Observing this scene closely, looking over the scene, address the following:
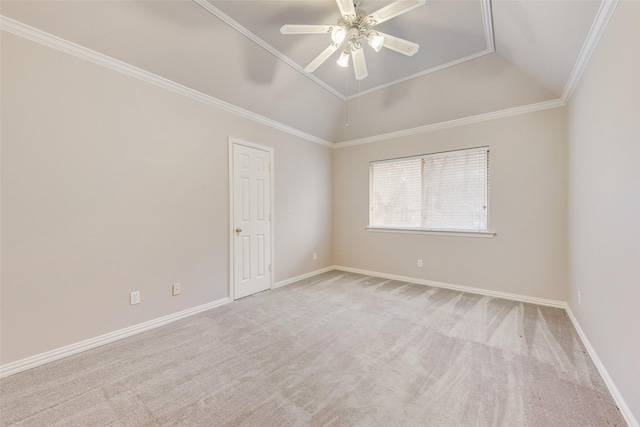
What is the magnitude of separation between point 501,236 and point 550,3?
8.49ft

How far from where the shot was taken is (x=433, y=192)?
406 centimetres

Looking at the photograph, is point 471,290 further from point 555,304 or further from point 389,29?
point 389,29

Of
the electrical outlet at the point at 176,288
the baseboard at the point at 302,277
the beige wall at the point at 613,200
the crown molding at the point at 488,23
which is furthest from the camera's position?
the baseboard at the point at 302,277

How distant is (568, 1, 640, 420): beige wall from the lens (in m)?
1.42

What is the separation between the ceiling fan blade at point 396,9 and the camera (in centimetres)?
174

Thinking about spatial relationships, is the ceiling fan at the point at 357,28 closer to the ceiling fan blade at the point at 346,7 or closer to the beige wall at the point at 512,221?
the ceiling fan blade at the point at 346,7

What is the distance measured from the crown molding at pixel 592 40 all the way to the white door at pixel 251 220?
3462 millimetres

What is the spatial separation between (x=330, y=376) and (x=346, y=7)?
2.76 metres

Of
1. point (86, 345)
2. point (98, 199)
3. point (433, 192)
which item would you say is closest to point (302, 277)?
point (433, 192)

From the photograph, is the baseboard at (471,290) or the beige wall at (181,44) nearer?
the beige wall at (181,44)

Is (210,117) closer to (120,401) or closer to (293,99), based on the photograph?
(293,99)

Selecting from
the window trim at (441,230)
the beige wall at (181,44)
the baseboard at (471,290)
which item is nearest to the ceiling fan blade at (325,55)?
the beige wall at (181,44)

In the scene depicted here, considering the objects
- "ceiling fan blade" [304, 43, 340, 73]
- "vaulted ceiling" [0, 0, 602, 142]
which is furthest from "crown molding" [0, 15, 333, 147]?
"ceiling fan blade" [304, 43, 340, 73]

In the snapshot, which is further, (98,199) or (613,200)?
(98,199)
